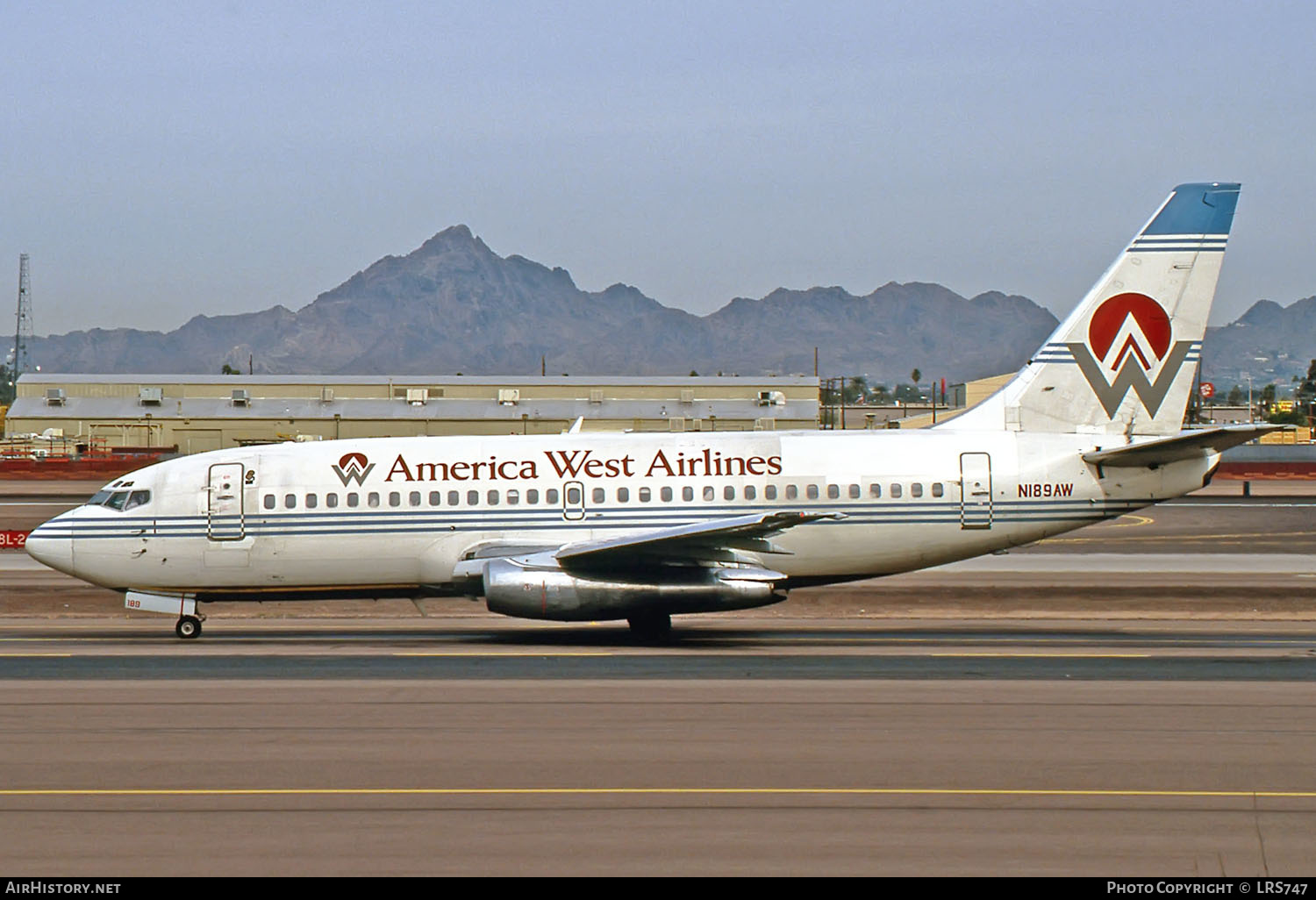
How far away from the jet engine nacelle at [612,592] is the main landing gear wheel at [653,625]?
957 millimetres

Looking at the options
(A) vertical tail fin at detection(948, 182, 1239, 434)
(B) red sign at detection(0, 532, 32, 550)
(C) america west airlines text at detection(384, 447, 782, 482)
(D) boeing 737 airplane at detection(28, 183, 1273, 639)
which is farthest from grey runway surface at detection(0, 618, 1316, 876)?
(B) red sign at detection(0, 532, 32, 550)

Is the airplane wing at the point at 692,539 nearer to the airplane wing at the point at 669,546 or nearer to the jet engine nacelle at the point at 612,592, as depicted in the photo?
the airplane wing at the point at 669,546

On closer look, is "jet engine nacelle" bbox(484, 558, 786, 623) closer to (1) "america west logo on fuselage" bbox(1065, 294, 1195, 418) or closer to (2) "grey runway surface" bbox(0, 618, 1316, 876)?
(2) "grey runway surface" bbox(0, 618, 1316, 876)

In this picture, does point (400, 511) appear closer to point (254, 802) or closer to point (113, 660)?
point (113, 660)

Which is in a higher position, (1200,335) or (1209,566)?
(1200,335)

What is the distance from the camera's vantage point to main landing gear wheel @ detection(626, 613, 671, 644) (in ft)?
81.5

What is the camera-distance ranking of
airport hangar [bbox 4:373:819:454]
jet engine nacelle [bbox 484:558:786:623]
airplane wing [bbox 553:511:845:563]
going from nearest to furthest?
airplane wing [bbox 553:511:845:563] < jet engine nacelle [bbox 484:558:786:623] < airport hangar [bbox 4:373:819:454]

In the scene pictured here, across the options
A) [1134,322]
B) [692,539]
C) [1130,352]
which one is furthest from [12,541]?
[1134,322]

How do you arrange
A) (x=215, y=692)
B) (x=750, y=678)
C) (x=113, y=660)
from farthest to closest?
(x=113, y=660), (x=750, y=678), (x=215, y=692)

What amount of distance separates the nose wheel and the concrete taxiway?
1.97ft

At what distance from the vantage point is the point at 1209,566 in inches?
1441

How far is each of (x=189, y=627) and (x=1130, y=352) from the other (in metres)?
18.1

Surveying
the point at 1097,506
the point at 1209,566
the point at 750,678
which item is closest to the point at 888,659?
the point at 750,678

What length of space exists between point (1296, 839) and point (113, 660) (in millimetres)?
16497
